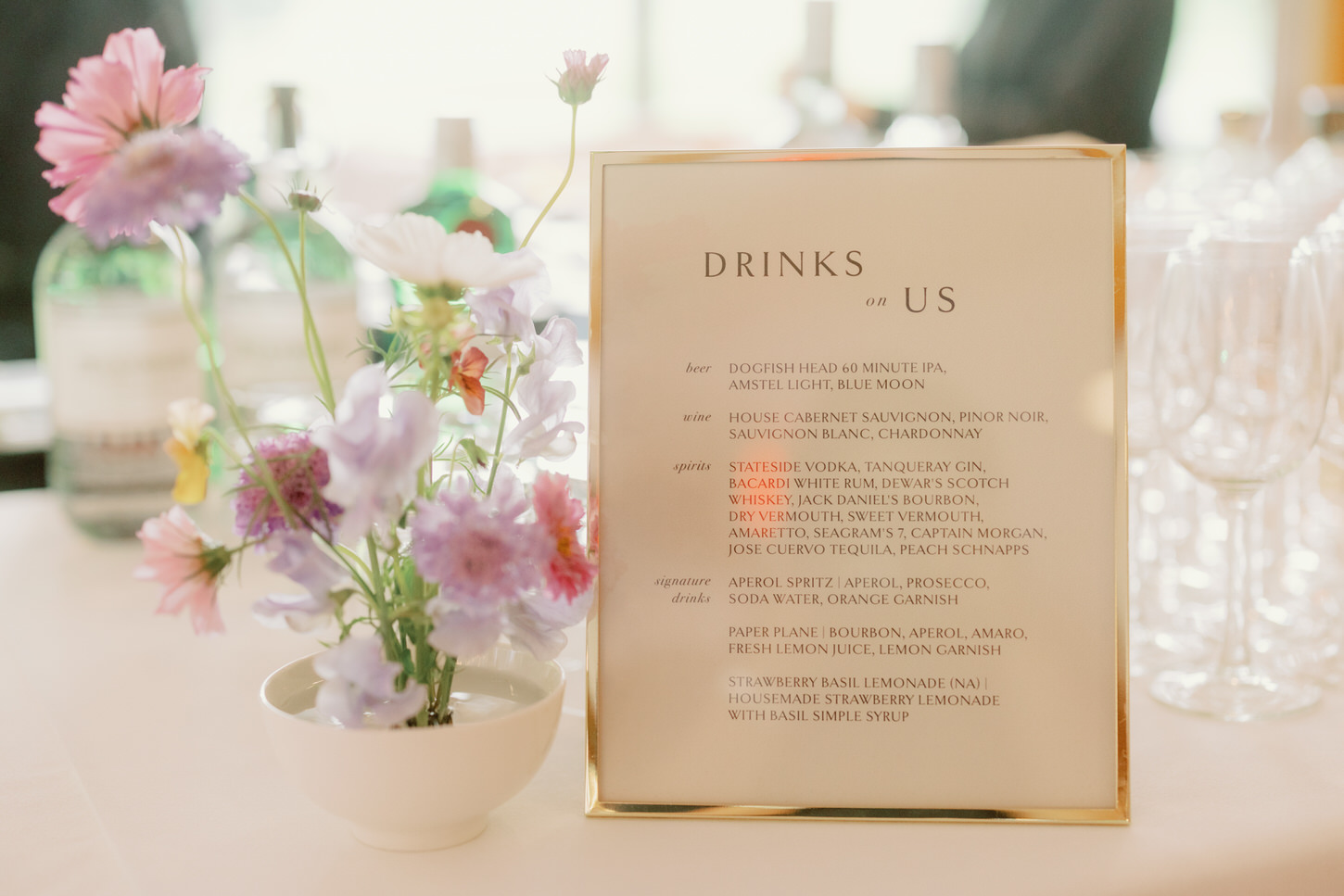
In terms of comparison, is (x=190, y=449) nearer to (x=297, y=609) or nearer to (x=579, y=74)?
(x=297, y=609)

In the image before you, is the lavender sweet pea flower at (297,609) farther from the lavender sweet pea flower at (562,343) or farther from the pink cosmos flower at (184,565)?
the lavender sweet pea flower at (562,343)

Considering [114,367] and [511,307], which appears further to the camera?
[114,367]

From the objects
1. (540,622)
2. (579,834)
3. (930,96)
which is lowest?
(579,834)

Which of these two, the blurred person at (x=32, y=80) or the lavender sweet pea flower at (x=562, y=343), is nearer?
the lavender sweet pea flower at (x=562, y=343)

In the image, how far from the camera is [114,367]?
0.95 metres

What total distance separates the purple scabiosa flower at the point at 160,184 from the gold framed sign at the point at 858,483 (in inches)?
7.5

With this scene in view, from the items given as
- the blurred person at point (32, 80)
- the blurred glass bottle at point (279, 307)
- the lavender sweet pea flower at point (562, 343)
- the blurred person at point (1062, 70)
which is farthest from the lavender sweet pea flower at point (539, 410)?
the blurred person at point (1062, 70)

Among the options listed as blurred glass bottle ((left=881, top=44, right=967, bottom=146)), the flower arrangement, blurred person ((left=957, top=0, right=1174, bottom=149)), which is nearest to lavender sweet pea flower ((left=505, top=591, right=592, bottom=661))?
the flower arrangement

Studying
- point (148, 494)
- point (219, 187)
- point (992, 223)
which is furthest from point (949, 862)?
point (148, 494)

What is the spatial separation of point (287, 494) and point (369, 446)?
56 millimetres

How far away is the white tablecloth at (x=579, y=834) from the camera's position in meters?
0.48

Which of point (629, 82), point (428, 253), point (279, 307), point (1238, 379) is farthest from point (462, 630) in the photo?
point (629, 82)

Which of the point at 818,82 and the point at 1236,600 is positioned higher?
the point at 818,82

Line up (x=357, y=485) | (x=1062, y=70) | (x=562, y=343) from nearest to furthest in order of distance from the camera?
(x=357, y=485), (x=562, y=343), (x=1062, y=70)
